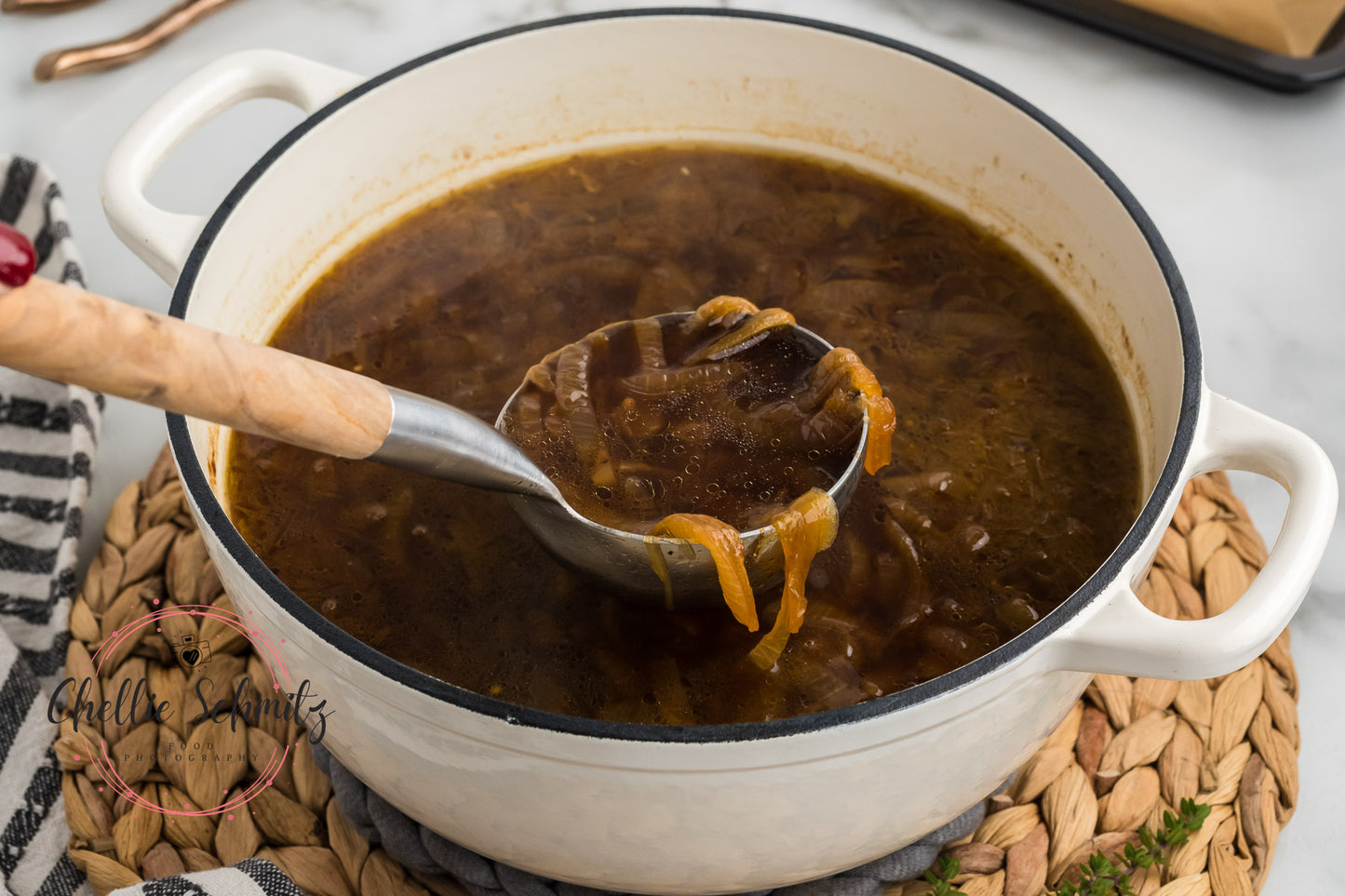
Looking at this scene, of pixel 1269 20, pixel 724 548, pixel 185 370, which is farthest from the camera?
pixel 1269 20

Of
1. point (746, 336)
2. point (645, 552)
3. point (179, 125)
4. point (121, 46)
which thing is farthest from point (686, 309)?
point (121, 46)

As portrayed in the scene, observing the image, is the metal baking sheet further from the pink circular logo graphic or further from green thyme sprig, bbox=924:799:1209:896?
the pink circular logo graphic

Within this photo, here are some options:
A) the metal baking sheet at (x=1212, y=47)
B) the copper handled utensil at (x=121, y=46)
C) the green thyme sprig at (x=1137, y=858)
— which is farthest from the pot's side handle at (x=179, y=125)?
the metal baking sheet at (x=1212, y=47)

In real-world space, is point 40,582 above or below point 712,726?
below

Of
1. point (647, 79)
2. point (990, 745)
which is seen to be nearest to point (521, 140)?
point (647, 79)

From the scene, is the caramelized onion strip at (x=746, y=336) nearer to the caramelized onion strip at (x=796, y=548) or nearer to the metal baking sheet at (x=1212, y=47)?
the caramelized onion strip at (x=796, y=548)

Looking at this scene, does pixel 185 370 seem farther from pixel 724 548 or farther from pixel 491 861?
pixel 491 861

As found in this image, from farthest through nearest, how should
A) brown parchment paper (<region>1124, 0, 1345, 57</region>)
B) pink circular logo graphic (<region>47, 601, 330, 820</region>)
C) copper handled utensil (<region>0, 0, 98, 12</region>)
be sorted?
copper handled utensil (<region>0, 0, 98, 12</region>)
brown parchment paper (<region>1124, 0, 1345, 57</region>)
pink circular logo graphic (<region>47, 601, 330, 820</region>)

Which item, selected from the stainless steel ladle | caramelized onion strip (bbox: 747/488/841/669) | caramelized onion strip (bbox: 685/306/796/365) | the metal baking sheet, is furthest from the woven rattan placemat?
the metal baking sheet
